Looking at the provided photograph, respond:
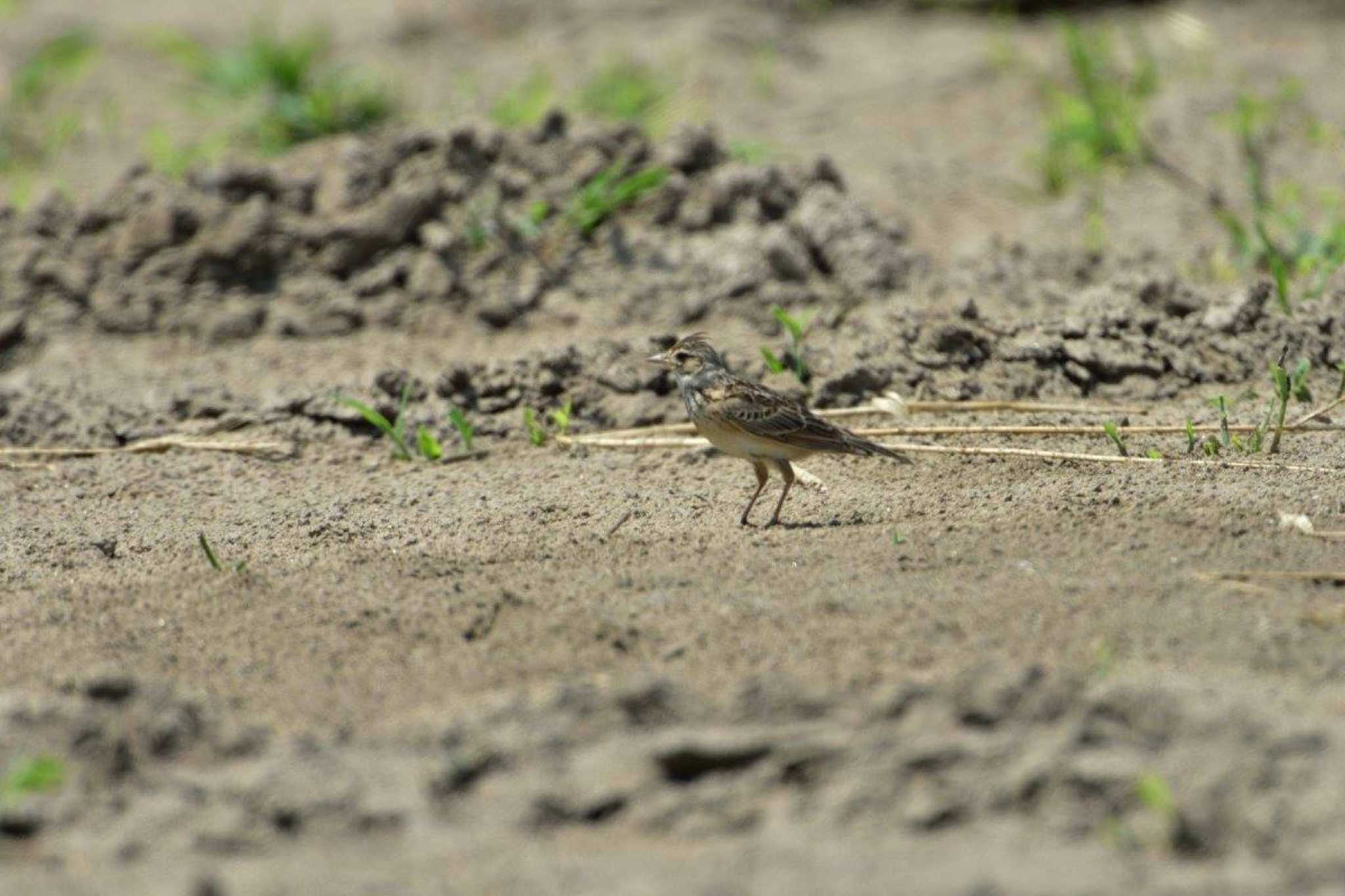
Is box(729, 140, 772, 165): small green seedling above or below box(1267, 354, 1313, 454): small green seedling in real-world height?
above

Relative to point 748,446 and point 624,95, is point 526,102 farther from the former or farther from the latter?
point 748,446

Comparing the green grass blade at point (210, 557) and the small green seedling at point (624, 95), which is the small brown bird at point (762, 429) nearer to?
the green grass blade at point (210, 557)

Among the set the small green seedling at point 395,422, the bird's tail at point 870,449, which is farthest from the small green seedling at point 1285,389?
the small green seedling at point 395,422

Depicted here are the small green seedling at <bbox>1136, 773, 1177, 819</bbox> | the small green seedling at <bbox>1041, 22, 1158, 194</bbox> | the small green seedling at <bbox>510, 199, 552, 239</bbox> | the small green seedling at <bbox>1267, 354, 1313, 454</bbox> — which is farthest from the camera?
the small green seedling at <bbox>1041, 22, 1158, 194</bbox>

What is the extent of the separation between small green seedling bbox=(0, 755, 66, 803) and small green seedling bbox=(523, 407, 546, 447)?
11.1 ft

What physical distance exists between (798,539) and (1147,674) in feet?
5.57

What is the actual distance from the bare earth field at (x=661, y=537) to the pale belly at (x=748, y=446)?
0.72 feet

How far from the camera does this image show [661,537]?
591 cm

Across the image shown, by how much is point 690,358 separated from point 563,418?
74 centimetres

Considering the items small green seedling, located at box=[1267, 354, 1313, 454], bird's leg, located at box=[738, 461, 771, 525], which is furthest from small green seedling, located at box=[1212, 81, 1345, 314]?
bird's leg, located at box=[738, 461, 771, 525]

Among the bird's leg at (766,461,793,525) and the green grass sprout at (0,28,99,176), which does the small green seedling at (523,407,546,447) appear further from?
the green grass sprout at (0,28,99,176)

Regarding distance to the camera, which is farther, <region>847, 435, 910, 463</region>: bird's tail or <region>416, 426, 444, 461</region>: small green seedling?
<region>416, 426, 444, 461</region>: small green seedling

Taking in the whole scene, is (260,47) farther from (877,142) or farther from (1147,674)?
(1147,674)

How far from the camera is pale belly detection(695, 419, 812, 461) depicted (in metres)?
6.28
